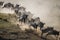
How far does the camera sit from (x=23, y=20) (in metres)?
2.63

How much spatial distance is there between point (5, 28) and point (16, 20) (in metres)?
0.23

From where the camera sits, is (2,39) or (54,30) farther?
(54,30)

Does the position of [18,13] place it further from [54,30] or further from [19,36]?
[54,30]

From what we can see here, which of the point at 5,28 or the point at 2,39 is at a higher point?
the point at 5,28

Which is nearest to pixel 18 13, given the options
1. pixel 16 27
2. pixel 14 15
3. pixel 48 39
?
pixel 14 15

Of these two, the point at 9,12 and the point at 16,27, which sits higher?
the point at 9,12

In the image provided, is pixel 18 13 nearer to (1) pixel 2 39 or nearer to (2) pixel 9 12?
(2) pixel 9 12

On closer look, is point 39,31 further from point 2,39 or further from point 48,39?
point 2,39

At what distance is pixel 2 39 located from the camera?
8.16 ft

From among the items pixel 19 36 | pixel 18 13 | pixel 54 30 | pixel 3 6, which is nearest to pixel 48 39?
pixel 54 30

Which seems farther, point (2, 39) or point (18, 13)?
point (18, 13)

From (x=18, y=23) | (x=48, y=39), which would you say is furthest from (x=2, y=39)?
(x=48, y=39)

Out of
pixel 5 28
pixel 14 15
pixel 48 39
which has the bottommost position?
pixel 48 39

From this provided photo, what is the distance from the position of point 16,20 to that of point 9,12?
0.18m
